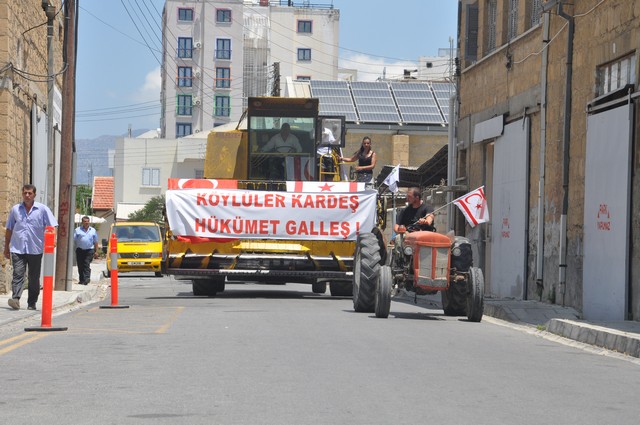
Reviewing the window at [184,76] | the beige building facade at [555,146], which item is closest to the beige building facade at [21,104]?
the beige building facade at [555,146]

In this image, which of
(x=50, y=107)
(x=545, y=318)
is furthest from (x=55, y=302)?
(x=50, y=107)

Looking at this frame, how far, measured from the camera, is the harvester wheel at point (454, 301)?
58.6 ft

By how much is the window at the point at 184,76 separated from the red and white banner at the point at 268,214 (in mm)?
94430

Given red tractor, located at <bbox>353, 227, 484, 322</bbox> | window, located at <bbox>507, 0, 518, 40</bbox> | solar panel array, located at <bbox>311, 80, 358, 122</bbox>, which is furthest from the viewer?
Answer: solar panel array, located at <bbox>311, 80, 358, 122</bbox>

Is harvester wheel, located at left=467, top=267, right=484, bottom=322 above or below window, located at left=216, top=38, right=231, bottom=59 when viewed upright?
below

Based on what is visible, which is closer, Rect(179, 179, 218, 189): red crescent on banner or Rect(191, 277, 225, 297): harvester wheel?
Rect(179, 179, 218, 189): red crescent on banner

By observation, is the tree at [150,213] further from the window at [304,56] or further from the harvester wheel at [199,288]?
the harvester wheel at [199,288]

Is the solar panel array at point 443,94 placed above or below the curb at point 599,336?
above

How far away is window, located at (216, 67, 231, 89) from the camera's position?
115 meters

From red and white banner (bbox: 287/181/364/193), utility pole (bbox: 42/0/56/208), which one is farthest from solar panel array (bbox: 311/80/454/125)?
red and white banner (bbox: 287/181/364/193)

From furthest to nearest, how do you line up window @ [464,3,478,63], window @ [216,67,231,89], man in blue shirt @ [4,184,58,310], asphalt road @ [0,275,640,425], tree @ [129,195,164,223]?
window @ [216,67,231,89], tree @ [129,195,164,223], window @ [464,3,478,63], man in blue shirt @ [4,184,58,310], asphalt road @ [0,275,640,425]

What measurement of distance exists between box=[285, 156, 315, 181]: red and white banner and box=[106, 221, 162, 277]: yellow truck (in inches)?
496

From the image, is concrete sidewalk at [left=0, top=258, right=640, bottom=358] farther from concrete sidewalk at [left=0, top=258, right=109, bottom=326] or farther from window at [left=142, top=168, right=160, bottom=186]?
window at [left=142, top=168, right=160, bottom=186]

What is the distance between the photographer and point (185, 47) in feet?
379
